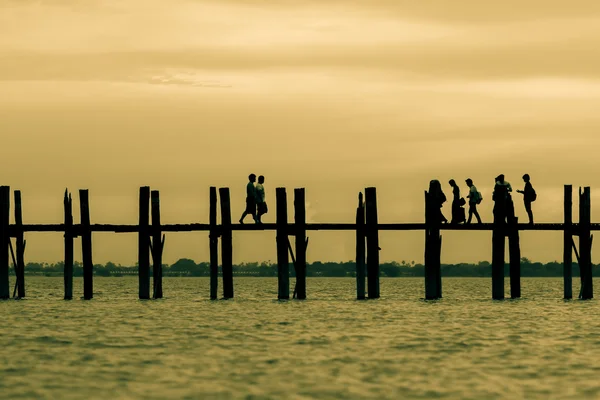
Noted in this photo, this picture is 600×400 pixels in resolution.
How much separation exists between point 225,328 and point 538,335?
23.6 ft

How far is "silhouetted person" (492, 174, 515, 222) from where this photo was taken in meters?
32.7

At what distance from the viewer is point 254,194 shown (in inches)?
1238

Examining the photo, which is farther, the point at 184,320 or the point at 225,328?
the point at 184,320

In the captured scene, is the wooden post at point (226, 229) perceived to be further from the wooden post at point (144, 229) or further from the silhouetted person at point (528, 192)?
the silhouetted person at point (528, 192)

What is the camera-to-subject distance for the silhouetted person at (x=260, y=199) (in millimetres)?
31438

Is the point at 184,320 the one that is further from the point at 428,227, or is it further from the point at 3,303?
the point at 3,303

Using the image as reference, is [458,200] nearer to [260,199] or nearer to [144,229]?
[260,199]

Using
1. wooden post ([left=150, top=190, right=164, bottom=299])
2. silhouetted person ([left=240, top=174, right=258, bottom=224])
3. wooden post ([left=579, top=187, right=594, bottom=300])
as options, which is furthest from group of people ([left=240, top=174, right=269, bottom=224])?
wooden post ([left=579, top=187, right=594, bottom=300])

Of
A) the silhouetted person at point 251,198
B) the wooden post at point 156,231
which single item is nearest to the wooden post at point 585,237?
the silhouetted person at point 251,198

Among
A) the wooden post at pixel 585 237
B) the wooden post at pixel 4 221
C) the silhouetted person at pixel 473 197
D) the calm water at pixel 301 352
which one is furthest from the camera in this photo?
the wooden post at pixel 4 221

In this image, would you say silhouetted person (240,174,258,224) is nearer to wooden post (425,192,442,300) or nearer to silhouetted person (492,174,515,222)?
wooden post (425,192,442,300)

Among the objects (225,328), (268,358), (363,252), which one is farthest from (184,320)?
(268,358)

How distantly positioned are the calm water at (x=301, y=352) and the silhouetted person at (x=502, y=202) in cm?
269

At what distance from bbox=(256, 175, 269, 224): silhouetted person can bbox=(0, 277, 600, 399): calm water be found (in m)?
2.77
